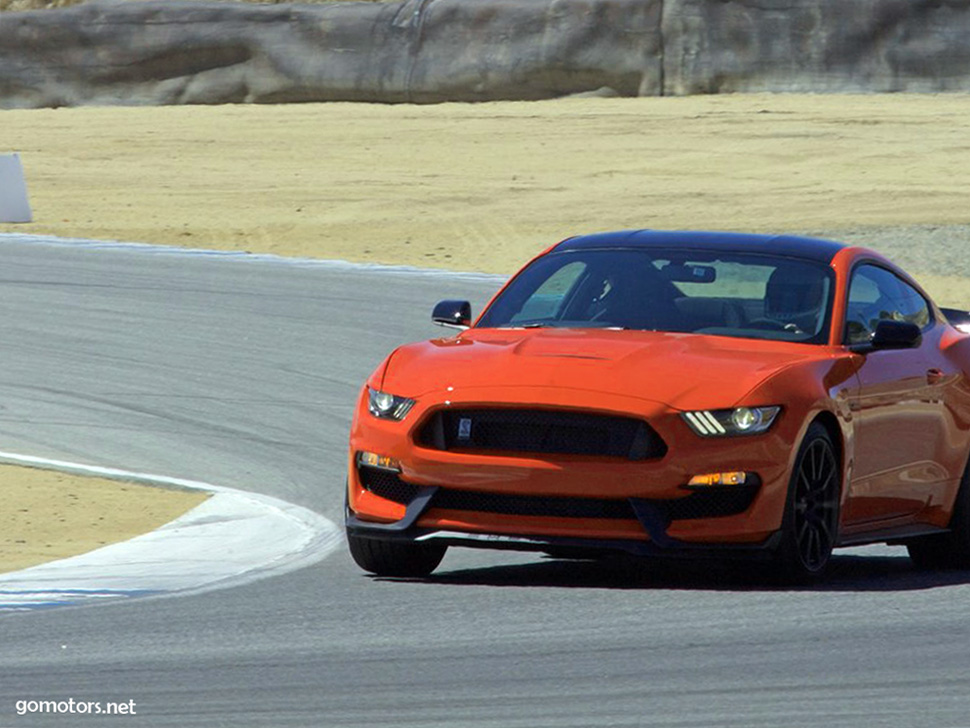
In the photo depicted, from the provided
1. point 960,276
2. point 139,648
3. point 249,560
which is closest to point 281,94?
point 960,276

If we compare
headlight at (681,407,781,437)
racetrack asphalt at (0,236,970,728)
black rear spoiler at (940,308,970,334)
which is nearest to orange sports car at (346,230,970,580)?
headlight at (681,407,781,437)

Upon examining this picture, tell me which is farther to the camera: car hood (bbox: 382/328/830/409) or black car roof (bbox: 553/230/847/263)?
black car roof (bbox: 553/230/847/263)

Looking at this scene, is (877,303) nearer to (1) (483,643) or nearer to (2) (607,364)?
(2) (607,364)

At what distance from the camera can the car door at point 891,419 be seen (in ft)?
29.8

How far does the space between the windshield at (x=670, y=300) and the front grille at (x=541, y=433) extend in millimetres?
1036

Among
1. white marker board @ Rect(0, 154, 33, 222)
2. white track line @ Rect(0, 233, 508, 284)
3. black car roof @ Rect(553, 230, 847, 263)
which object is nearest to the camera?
black car roof @ Rect(553, 230, 847, 263)

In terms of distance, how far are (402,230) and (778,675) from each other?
793 inches

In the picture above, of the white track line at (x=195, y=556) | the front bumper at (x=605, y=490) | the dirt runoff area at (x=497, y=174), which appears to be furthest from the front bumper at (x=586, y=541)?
the dirt runoff area at (x=497, y=174)

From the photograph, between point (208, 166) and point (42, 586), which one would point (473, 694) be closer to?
point (42, 586)

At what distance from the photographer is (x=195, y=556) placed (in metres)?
9.55

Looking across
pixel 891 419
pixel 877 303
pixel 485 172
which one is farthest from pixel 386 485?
pixel 485 172

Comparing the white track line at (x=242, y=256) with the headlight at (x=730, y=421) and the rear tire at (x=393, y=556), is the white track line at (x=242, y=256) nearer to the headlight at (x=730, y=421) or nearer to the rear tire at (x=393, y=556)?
the rear tire at (x=393, y=556)

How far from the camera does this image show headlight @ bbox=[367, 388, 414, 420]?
8641 mm

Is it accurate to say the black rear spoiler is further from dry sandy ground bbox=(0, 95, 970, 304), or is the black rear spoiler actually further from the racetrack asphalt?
dry sandy ground bbox=(0, 95, 970, 304)
